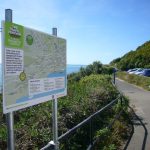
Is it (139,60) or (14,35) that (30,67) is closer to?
(14,35)

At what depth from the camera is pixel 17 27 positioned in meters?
3.54

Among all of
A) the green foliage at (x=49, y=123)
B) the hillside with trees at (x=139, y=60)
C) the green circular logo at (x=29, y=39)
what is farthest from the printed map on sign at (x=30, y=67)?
the hillside with trees at (x=139, y=60)

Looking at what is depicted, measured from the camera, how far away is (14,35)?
3.49 m

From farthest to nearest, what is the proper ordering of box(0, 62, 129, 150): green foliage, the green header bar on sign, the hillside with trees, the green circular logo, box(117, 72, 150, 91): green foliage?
1. the hillside with trees
2. box(117, 72, 150, 91): green foliage
3. box(0, 62, 129, 150): green foliage
4. the green circular logo
5. the green header bar on sign

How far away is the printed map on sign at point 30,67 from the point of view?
3375mm

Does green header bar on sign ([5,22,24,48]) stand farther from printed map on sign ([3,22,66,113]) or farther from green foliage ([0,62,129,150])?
green foliage ([0,62,129,150])

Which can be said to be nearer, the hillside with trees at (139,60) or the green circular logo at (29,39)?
the green circular logo at (29,39)

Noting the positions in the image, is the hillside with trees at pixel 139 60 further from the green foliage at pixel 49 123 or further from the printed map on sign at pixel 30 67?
the printed map on sign at pixel 30 67

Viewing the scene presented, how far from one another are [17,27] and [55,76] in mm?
1221

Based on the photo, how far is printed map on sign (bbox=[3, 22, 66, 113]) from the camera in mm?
3375

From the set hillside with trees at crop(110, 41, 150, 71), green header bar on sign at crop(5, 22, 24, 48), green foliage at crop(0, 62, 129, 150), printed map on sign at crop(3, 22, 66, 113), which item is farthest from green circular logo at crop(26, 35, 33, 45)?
hillside with trees at crop(110, 41, 150, 71)

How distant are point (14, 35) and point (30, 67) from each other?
0.49 meters

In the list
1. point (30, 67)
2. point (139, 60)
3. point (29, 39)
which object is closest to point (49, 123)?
point (30, 67)

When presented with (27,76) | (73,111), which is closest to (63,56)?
(27,76)
